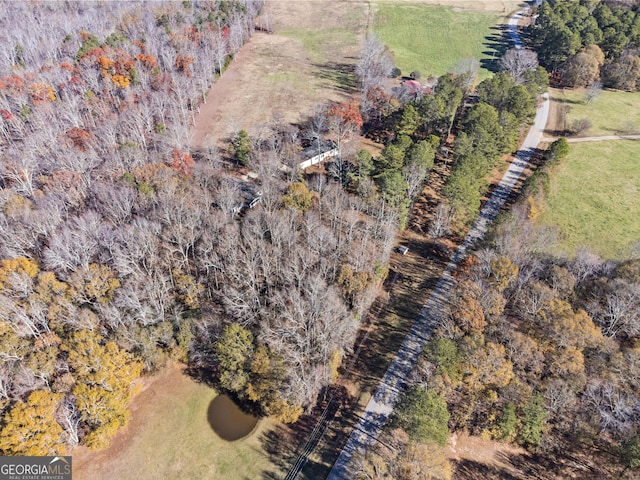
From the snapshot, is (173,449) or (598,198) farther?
(598,198)

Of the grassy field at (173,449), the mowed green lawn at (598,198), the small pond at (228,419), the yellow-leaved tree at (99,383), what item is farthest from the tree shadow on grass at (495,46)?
the yellow-leaved tree at (99,383)

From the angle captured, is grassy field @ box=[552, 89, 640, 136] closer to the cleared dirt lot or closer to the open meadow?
the open meadow

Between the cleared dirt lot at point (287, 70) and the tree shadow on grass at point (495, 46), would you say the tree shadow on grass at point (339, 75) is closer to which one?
the cleared dirt lot at point (287, 70)

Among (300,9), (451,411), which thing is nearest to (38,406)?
(451,411)

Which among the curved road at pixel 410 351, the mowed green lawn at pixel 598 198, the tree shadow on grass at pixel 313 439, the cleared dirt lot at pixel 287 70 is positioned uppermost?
the cleared dirt lot at pixel 287 70

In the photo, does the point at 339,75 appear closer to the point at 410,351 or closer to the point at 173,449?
the point at 410,351

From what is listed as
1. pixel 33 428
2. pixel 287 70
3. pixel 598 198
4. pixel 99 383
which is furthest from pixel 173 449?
pixel 287 70
